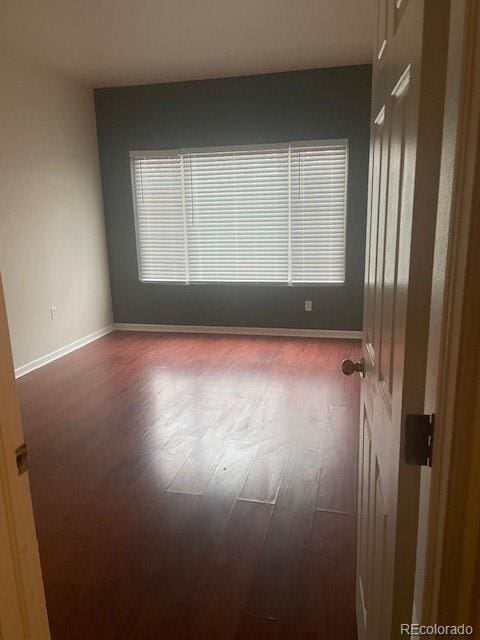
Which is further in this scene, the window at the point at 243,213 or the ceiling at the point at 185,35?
the window at the point at 243,213

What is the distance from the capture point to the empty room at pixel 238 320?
650mm

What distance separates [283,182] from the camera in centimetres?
516

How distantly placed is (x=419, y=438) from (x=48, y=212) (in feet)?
15.6

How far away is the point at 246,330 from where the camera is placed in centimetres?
563

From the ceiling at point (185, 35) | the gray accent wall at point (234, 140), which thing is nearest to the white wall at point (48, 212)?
the gray accent wall at point (234, 140)

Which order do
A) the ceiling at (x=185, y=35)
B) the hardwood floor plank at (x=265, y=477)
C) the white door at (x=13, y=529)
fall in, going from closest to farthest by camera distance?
the white door at (x=13, y=529)
the hardwood floor plank at (x=265, y=477)
the ceiling at (x=185, y=35)

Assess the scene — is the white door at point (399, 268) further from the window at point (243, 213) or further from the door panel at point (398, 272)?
the window at point (243, 213)

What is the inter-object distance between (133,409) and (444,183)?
3235 millimetres

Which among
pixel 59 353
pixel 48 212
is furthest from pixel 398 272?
pixel 59 353

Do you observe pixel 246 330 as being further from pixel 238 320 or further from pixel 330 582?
pixel 330 582

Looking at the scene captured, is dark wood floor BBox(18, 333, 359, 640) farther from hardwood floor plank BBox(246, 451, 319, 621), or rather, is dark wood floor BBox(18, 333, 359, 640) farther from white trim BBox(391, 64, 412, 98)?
white trim BBox(391, 64, 412, 98)

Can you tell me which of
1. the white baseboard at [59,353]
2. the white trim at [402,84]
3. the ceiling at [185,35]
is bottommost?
the white baseboard at [59,353]

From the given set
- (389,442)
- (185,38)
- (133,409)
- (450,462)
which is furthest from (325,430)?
(185,38)

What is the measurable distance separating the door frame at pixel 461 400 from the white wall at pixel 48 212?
418cm
